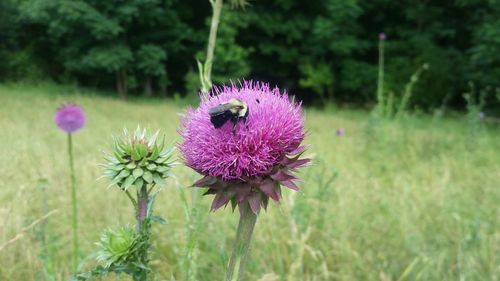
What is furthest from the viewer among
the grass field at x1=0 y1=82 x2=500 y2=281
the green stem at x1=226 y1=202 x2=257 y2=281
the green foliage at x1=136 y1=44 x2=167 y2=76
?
the green foliage at x1=136 y1=44 x2=167 y2=76

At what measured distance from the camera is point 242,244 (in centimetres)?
114

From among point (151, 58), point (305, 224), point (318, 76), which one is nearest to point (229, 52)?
point (151, 58)

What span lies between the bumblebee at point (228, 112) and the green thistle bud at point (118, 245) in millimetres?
340

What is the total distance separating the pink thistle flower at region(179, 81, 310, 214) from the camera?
3.97 ft

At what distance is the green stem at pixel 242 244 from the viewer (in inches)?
44.9

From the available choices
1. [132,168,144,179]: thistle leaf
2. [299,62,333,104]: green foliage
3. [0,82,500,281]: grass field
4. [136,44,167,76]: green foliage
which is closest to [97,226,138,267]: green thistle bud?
[132,168,144,179]: thistle leaf

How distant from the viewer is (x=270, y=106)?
1263mm

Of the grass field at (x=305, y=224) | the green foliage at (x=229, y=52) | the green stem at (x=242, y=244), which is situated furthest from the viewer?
the green foliage at (x=229, y=52)

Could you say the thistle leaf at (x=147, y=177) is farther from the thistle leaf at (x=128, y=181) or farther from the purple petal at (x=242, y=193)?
the purple petal at (x=242, y=193)

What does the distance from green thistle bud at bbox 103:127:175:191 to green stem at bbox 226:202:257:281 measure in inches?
8.4

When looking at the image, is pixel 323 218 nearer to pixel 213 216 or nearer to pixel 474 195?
pixel 213 216

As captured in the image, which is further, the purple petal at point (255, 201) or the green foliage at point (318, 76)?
the green foliage at point (318, 76)

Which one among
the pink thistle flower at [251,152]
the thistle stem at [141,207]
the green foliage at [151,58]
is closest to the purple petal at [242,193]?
the pink thistle flower at [251,152]

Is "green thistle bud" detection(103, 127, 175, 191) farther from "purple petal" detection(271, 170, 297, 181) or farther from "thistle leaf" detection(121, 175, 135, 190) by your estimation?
"purple petal" detection(271, 170, 297, 181)
